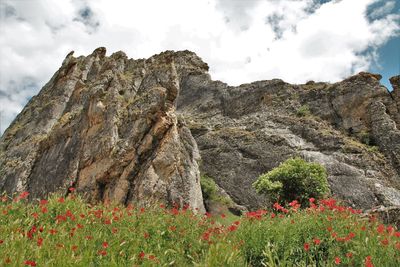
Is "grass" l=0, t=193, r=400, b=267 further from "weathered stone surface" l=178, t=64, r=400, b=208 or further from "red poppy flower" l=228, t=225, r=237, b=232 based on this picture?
"weathered stone surface" l=178, t=64, r=400, b=208

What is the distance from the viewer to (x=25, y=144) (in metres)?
41.7

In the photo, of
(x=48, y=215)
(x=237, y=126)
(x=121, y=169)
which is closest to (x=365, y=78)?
(x=237, y=126)

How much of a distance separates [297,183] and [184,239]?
1841 cm

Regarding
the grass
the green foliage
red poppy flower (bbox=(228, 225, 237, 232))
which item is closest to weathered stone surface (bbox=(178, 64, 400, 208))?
the green foliage

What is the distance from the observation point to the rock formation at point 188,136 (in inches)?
914

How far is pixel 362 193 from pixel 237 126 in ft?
54.1

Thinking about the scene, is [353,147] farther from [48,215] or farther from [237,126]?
[48,215]

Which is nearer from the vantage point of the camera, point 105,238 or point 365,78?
point 105,238

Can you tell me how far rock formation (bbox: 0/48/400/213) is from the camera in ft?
76.2

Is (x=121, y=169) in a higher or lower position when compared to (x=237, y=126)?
lower

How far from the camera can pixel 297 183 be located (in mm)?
24484

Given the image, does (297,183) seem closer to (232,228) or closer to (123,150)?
(123,150)

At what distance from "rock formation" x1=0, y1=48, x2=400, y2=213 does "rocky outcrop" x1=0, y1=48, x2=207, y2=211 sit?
8 cm

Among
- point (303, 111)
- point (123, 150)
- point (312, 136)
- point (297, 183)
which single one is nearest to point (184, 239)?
point (123, 150)
